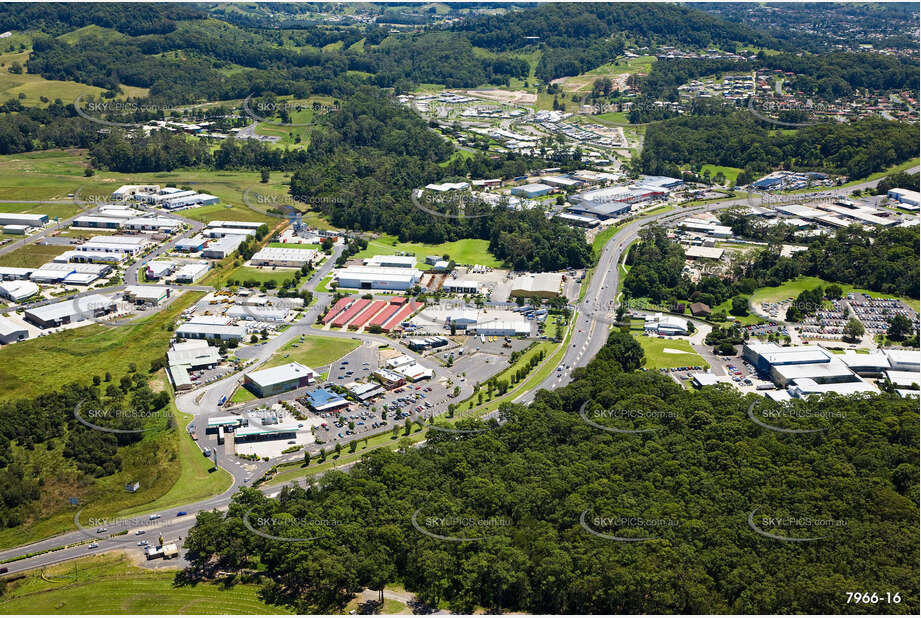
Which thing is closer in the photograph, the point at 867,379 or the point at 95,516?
the point at 95,516

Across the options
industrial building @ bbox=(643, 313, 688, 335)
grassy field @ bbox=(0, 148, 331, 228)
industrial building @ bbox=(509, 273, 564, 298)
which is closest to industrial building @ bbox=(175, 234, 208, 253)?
grassy field @ bbox=(0, 148, 331, 228)

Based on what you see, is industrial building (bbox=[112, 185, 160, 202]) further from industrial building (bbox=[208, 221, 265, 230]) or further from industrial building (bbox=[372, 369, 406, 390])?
industrial building (bbox=[372, 369, 406, 390])

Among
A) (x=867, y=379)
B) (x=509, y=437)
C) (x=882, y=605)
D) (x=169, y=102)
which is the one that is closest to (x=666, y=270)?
(x=867, y=379)

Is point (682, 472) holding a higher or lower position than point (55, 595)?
higher

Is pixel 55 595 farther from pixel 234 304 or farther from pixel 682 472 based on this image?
pixel 234 304

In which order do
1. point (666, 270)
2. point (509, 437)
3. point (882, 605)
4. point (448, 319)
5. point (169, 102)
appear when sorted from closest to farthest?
point (882, 605)
point (509, 437)
point (448, 319)
point (666, 270)
point (169, 102)

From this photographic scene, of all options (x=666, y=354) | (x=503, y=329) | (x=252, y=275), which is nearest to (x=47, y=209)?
(x=252, y=275)

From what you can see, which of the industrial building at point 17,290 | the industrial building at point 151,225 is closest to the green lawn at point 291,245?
the industrial building at point 151,225
